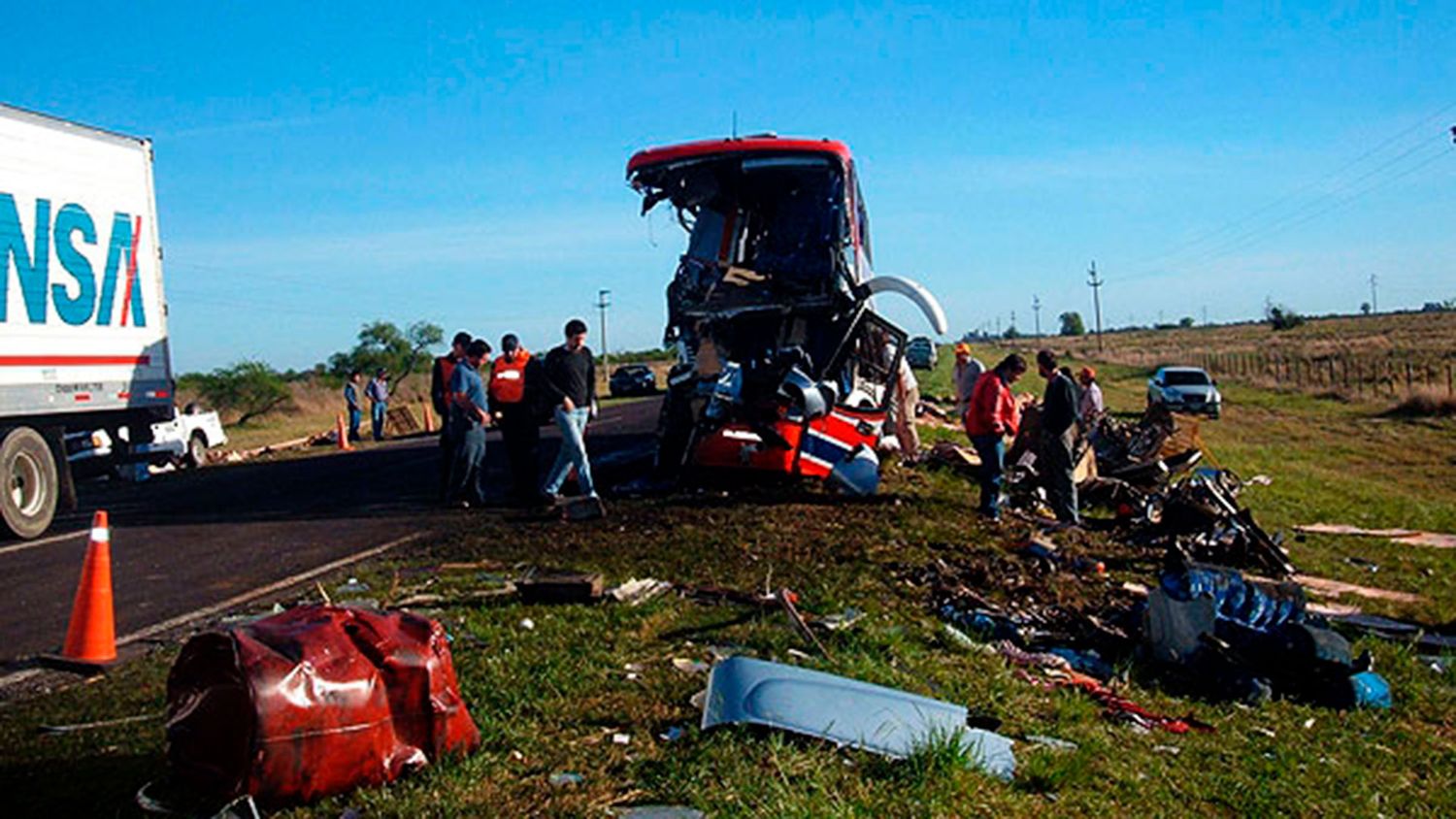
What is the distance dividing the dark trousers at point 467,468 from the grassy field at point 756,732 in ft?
3.16

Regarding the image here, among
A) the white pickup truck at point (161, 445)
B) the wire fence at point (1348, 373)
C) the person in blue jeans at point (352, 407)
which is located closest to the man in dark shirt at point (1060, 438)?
the white pickup truck at point (161, 445)

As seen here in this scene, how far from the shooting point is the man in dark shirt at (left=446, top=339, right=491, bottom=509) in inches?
451

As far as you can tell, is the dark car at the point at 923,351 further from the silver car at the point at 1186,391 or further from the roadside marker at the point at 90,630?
the silver car at the point at 1186,391

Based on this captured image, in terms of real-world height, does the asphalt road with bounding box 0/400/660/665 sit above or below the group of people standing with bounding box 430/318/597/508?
below

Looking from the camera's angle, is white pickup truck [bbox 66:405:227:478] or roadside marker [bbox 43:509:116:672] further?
white pickup truck [bbox 66:405:227:478]

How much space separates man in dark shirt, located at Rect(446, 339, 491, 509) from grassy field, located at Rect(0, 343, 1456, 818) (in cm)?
98

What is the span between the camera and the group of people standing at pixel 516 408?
1100 centimetres

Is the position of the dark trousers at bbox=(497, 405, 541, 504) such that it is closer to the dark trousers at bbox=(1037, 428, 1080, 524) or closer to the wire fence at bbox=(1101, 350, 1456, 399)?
the dark trousers at bbox=(1037, 428, 1080, 524)

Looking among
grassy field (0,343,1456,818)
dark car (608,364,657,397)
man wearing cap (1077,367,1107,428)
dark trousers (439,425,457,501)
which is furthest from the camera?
dark car (608,364,657,397)

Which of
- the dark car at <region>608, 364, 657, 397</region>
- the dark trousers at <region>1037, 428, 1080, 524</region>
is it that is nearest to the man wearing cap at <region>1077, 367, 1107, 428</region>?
the dark trousers at <region>1037, 428, 1080, 524</region>

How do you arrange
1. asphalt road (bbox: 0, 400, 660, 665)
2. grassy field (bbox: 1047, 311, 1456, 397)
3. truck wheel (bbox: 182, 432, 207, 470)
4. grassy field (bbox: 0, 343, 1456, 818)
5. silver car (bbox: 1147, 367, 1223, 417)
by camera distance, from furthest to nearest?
grassy field (bbox: 1047, 311, 1456, 397) < silver car (bbox: 1147, 367, 1223, 417) < truck wheel (bbox: 182, 432, 207, 470) < asphalt road (bbox: 0, 400, 660, 665) < grassy field (bbox: 0, 343, 1456, 818)

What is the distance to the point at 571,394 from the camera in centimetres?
1098

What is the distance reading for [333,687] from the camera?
3.78 metres

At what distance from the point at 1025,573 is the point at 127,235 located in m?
10.3
